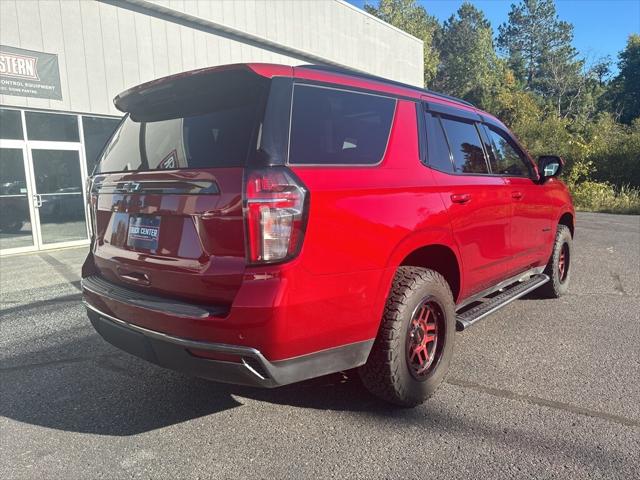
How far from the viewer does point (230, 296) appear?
7.57 feet

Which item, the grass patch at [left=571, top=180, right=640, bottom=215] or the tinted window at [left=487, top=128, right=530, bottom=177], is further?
the grass patch at [left=571, top=180, right=640, bottom=215]

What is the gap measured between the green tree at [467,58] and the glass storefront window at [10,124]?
49.7 metres

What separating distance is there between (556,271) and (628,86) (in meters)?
57.2

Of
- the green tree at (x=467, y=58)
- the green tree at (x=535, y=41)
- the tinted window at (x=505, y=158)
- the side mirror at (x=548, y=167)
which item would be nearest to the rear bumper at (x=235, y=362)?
the tinted window at (x=505, y=158)

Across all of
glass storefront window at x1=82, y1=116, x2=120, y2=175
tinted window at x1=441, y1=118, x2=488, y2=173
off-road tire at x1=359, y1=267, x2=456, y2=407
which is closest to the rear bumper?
off-road tire at x1=359, y1=267, x2=456, y2=407

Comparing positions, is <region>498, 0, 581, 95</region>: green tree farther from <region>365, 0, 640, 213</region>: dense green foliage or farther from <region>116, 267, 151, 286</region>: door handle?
<region>116, 267, 151, 286</region>: door handle

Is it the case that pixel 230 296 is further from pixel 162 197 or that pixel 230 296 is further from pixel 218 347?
pixel 162 197

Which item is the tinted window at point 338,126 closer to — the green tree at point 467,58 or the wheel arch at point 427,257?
the wheel arch at point 427,257

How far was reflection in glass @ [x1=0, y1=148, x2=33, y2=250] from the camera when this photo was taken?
976 centimetres

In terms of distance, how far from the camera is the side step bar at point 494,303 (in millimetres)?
3428

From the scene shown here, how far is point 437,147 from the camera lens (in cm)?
336

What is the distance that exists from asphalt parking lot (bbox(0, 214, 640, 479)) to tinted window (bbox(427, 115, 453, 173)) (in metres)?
1.51

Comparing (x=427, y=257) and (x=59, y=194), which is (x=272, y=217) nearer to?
(x=427, y=257)

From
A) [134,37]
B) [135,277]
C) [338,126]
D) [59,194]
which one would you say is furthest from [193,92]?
[134,37]
